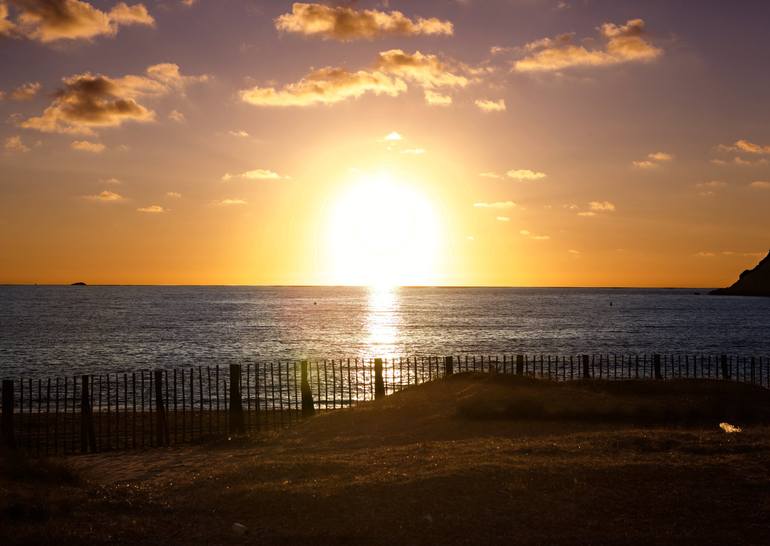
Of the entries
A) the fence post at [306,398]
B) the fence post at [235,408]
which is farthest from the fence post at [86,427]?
the fence post at [306,398]

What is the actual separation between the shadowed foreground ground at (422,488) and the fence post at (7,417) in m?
2.47

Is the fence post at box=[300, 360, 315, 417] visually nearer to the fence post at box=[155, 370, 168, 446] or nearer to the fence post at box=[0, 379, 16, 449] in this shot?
the fence post at box=[155, 370, 168, 446]

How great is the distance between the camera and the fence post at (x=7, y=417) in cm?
1744

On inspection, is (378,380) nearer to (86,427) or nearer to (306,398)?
(306,398)

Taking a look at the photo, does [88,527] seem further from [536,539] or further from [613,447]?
[613,447]

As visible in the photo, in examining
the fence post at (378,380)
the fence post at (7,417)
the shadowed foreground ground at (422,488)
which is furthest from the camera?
the fence post at (378,380)

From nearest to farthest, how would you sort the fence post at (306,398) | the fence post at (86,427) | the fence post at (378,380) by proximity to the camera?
the fence post at (86,427) < the fence post at (306,398) < the fence post at (378,380)

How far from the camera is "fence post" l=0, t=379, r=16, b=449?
57.2ft

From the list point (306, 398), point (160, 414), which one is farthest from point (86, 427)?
point (306, 398)

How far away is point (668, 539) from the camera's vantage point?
905 centimetres

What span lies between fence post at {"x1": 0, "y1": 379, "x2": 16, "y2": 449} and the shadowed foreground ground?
247 cm

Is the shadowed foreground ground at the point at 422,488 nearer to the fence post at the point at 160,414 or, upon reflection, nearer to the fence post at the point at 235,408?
the fence post at the point at 160,414

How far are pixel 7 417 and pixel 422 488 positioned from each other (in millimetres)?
12690

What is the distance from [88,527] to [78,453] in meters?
8.87
